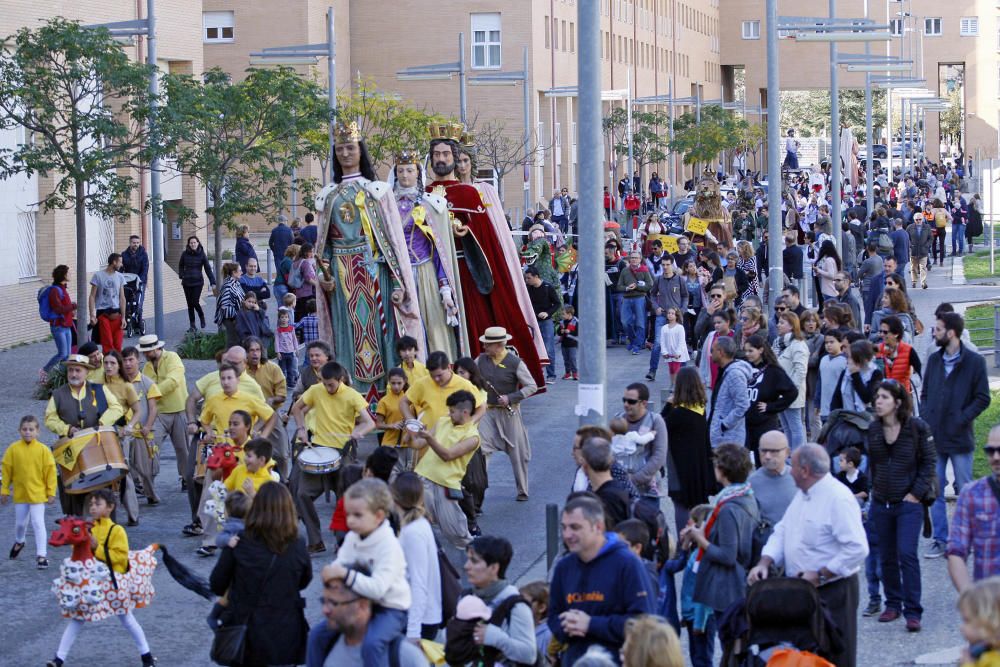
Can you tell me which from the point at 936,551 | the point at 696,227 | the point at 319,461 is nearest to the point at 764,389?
the point at 936,551

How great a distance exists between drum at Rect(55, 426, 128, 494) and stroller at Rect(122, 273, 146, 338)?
47.8 ft

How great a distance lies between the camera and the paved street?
34.3ft

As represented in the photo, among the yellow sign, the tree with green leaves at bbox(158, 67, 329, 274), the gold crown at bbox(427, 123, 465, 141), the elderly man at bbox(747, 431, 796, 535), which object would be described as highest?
the tree with green leaves at bbox(158, 67, 329, 274)

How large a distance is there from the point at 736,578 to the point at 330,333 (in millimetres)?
7840

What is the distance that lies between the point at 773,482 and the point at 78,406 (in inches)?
247

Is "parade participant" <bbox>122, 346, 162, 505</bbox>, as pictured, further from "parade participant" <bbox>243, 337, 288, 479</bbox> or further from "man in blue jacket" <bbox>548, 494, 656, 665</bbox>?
"man in blue jacket" <bbox>548, 494, 656, 665</bbox>

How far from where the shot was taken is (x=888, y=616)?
35.4 feet

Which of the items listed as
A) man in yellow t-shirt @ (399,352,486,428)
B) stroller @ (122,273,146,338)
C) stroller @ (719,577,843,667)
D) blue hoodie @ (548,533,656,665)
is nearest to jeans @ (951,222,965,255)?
stroller @ (122,273,146,338)

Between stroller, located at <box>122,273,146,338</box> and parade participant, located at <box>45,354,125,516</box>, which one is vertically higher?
stroller, located at <box>122,273,146,338</box>

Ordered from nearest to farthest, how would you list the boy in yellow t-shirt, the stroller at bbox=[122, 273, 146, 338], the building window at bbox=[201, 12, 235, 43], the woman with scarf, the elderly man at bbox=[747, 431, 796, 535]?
the woman with scarf
the elderly man at bbox=[747, 431, 796, 535]
the boy in yellow t-shirt
the stroller at bbox=[122, 273, 146, 338]
the building window at bbox=[201, 12, 235, 43]

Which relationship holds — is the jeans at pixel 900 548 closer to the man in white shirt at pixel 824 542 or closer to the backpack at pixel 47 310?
the man in white shirt at pixel 824 542

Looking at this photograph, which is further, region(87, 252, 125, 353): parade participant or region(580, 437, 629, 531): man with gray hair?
region(87, 252, 125, 353): parade participant

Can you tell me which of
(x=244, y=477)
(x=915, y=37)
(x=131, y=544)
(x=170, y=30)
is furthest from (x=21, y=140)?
(x=915, y=37)

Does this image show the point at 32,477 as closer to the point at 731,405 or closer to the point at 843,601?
the point at 731,405
